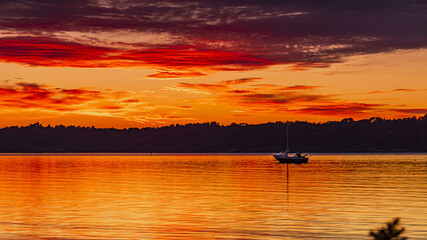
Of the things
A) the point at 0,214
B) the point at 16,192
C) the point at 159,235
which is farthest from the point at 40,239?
the point at 16,192

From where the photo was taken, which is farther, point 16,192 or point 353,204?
point 16,192

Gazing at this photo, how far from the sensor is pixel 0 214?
2338 inches

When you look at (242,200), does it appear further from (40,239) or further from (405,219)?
(40,239)

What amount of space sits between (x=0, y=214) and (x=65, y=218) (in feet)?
23.3

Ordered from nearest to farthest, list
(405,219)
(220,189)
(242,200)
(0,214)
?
(405,219) < (0,214) < (242,200) < (220,189)

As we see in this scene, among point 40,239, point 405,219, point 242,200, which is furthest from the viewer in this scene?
point 242,200

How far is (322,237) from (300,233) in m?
2.28

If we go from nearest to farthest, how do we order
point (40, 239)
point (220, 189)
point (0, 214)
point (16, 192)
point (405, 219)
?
point (40, 239), point (405, 219), point (0, 214), point (16, 192), point (220, 189)

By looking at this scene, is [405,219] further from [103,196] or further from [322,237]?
[103,196]

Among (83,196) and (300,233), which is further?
(83,196)

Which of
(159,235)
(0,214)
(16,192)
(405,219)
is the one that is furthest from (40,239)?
(16,192)

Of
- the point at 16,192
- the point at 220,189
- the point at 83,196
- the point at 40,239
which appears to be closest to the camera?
the point at 40,239

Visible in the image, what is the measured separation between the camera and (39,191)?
89625 millimetres

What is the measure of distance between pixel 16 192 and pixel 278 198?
3581 cm
